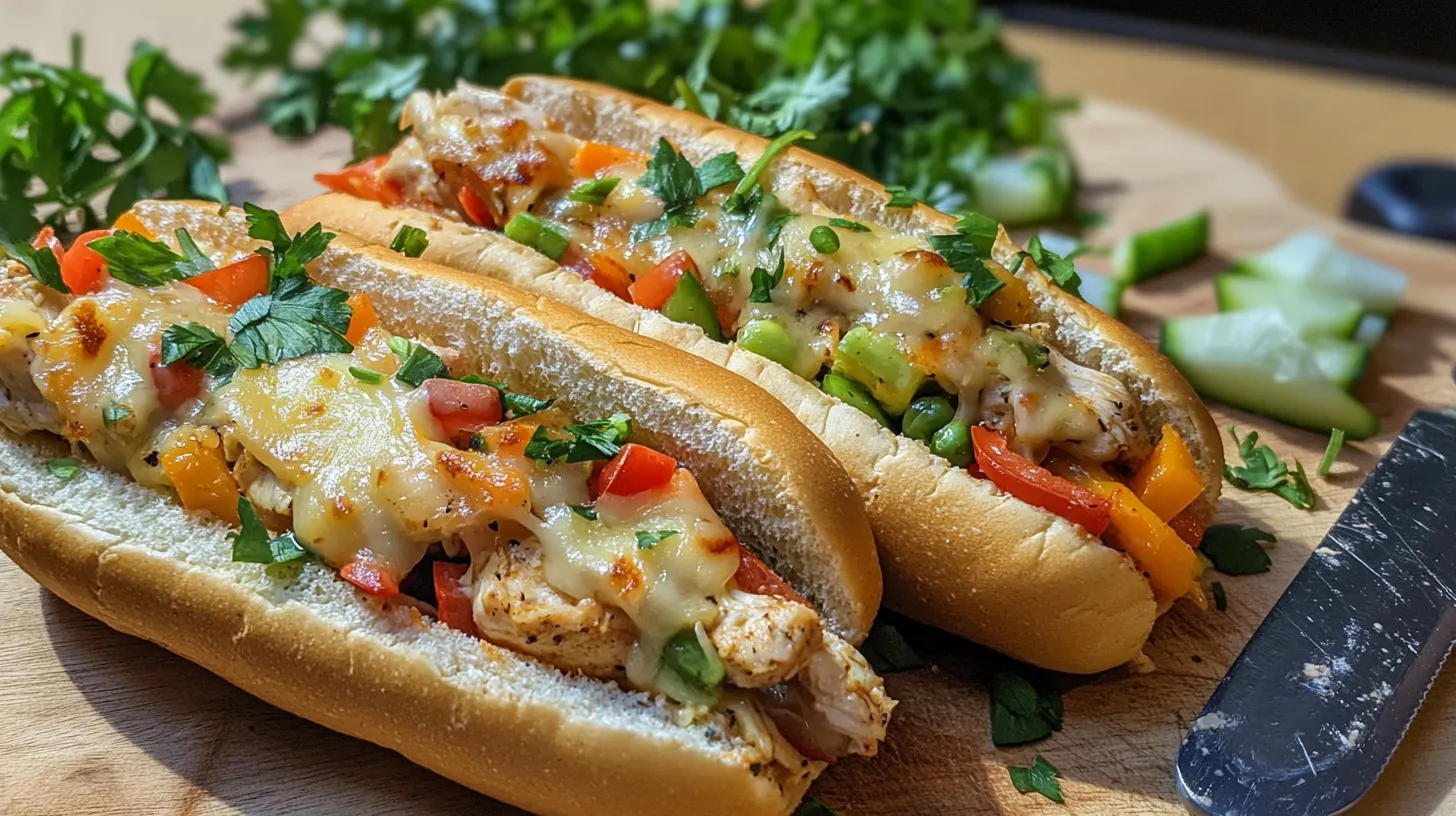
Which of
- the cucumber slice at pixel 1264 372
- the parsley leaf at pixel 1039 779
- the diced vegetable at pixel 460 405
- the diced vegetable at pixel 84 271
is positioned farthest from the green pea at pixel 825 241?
the diced vegetable at pixel 84 271

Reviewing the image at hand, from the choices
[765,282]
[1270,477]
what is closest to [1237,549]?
[1270,477]

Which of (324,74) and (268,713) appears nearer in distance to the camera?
(268,713)

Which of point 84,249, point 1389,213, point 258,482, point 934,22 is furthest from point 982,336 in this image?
point 1389,213

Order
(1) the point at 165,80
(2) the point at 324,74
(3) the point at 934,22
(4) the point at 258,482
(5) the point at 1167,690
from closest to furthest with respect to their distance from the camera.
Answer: (4) the point at 258,482 → (5) the point at 1167,690 → (1) the point at 165,80 → (2) the point at 324,74 → (3) the point at 934,22

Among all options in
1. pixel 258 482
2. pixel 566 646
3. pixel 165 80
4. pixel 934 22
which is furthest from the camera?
pixel 934 22

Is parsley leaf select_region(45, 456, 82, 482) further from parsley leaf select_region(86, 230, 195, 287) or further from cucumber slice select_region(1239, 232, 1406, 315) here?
cucumber slice select_region(1239, 232, 1406, 315)

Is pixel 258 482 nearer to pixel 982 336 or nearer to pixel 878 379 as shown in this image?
pixel 878 379

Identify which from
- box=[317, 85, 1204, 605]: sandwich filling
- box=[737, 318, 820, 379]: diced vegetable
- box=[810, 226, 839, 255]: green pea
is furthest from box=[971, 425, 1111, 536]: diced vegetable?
box=[810, 226, 839, 255]: green pea
